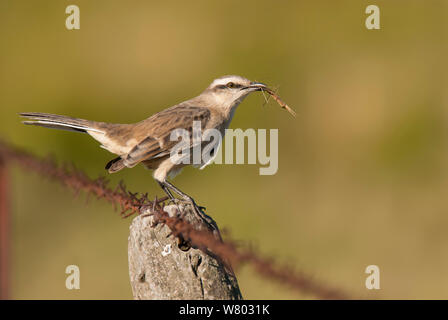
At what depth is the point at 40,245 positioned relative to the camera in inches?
371

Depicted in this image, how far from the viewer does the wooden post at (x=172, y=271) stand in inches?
113

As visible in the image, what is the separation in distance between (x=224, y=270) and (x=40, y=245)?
7021 millimetres

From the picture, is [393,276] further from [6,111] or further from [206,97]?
[6,111]

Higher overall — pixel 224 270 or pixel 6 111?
pixel 6 111

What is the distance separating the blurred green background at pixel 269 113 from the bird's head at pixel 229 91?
10.5 feet

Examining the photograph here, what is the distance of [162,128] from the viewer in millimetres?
5520

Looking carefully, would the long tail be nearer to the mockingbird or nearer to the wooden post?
the mockingbird

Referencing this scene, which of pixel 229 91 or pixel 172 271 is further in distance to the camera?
pixel 229 91

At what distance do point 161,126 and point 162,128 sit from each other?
0.05 m

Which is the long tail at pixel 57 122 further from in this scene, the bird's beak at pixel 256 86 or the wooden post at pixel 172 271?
the wooden post at pixel 172 271

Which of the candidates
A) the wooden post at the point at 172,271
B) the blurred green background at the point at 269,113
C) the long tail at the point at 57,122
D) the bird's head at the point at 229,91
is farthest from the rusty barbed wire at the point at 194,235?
the blurred green background at the point at 269,113

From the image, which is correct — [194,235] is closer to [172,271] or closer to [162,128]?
[172,271]

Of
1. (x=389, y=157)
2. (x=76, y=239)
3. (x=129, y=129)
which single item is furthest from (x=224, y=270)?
(x=389, y=157)

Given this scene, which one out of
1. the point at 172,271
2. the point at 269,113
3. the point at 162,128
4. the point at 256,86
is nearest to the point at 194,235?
the point at 172,271
